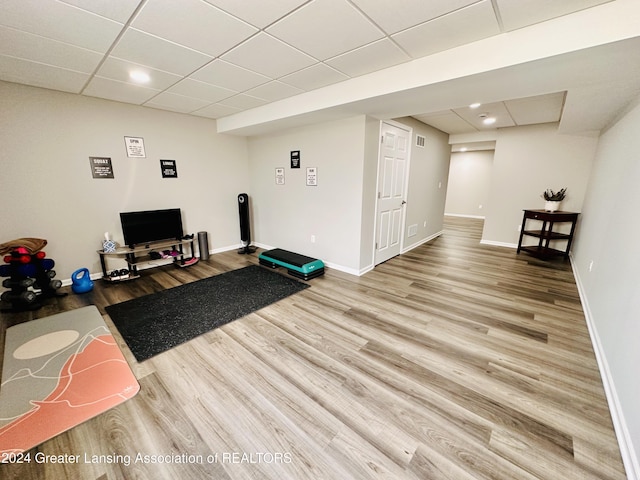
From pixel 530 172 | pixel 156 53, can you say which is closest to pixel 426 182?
pixel 530 172

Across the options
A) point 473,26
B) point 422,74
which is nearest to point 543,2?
point 473,26

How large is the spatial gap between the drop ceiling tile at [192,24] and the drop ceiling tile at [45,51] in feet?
2.74

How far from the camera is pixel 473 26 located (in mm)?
1812

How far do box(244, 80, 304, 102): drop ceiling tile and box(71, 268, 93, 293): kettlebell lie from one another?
3163 millimetres

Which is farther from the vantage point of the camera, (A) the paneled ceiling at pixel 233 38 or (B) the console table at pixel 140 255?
(B) the console table at pixel 140 255

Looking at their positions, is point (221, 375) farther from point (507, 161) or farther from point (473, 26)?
point (507, 161)

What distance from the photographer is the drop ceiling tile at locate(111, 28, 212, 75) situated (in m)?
2.03

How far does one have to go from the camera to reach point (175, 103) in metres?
3.70

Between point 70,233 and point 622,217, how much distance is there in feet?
20.3

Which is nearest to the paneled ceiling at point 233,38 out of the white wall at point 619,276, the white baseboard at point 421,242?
the white wall at point 619,276

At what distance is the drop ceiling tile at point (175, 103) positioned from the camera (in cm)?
343

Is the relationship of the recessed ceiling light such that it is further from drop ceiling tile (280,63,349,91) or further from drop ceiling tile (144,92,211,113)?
drop ceiling tile (280,63,349,91)

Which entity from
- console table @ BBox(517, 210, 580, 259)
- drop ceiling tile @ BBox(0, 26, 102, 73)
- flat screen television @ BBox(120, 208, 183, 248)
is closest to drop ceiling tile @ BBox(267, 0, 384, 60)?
drop ceiling tile @ BBox(0, 26, 102, 73)

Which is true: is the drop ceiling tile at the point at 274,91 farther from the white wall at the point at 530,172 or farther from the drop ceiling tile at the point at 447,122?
the white wall at the point at 530,172
